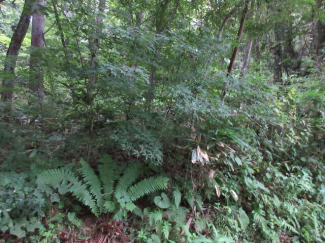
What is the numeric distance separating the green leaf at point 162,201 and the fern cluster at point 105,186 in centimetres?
16

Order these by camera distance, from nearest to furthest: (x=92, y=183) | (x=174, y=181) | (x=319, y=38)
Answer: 1. (x=92, y=183)
2. (x=174, y=181)
3. (x=319, y=38)

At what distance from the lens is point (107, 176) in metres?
2.74

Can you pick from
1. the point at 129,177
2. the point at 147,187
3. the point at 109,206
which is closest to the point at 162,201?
the point at 147,187

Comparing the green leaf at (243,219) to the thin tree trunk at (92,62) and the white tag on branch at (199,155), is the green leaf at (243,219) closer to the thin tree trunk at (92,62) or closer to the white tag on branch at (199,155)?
the white tag on branch at (199,155)

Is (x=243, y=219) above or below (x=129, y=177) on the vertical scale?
below

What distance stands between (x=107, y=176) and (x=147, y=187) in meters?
0.58

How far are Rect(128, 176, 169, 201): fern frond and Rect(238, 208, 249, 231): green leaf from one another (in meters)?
1.47

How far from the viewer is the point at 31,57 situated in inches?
121

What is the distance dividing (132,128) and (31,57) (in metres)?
1.98

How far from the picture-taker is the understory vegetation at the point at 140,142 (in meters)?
2.47

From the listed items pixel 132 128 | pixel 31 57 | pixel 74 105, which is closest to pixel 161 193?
pixel 132 128

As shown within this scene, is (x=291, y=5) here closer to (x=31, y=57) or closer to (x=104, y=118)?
(x=104, y=118)

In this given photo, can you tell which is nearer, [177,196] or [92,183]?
[92,183]

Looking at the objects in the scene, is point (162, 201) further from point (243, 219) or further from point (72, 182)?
point (243, 219)
